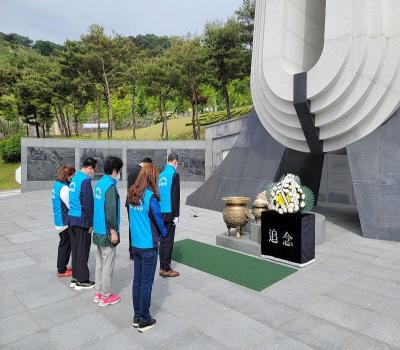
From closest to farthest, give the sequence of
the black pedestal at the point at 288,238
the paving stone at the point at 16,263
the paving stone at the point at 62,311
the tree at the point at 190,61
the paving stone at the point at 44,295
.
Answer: the paving stone at the point at 62,311
the paving stone at the point at 44,295
the black pedestal at the point at 288,238
the paving stone at the point at 16,263
the tree at the point at 190,61


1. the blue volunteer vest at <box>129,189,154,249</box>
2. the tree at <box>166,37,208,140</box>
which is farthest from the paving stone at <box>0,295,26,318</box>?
the tree at <box>166,37,208,140</box>

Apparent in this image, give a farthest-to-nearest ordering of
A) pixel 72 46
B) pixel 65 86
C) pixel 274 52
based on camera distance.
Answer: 1. pixel 65 86
2. pixel 72 46
3. pixel 274 52

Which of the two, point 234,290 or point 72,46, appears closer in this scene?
point 234,290

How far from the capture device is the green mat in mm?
5062

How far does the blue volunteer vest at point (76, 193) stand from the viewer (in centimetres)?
466

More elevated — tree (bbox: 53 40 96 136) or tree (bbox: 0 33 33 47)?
tree (bbox: 0 33 33 47)

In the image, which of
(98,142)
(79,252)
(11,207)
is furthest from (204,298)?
(98,142)

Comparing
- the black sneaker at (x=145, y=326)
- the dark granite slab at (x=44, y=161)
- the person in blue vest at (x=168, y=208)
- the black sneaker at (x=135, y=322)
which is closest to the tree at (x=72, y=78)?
the dark granite slab at (x=44, y=161)

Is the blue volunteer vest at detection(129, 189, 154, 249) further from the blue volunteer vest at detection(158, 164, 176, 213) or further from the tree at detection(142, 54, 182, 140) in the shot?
the tree at detection(142, 54, 182, 140)

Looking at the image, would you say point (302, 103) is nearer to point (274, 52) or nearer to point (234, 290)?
point (274, 52)

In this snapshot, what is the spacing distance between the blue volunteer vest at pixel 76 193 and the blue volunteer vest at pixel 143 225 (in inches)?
62.1

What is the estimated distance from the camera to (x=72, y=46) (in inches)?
1069

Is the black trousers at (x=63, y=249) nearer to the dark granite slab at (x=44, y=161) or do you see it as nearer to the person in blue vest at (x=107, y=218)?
the person in blue vest at (x=107, y=218)

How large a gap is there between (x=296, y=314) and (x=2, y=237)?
799 centimetres
